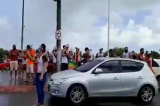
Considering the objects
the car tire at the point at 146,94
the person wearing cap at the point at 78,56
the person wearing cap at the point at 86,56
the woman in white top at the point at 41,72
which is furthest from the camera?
the person wearing cap at the point at 78,56

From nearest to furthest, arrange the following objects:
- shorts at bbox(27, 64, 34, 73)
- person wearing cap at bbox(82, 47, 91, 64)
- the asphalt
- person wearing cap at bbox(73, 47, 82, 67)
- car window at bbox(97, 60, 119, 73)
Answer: the asphalt, car window at bbox(97, 60, 119, 73), shorts at bbox(27, 64, 34, 73), person wearing cap at bbox(82, 47, 91, 64), person wearing cap at bbox(73, 47, 82, 67)

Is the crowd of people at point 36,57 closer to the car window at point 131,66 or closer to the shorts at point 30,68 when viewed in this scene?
the shorts at point 30,68

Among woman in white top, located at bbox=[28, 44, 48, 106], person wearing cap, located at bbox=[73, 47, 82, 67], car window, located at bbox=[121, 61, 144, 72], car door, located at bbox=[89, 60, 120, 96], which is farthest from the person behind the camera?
person wearing cap, located at bbox=[73, 47, 82, 67]

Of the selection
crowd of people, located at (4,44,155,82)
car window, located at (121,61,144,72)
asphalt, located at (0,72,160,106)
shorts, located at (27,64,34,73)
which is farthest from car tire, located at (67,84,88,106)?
shorts, located at (27,64,34,73)

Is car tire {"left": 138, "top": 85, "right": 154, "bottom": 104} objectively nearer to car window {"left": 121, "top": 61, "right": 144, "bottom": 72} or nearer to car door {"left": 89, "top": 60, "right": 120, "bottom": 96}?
car window {"left": 121, "top": 61, "right": 144, "bottom": 72}

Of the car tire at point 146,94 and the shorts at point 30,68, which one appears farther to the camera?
the shorts at point 30,68

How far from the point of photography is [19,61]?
1712 centimetres

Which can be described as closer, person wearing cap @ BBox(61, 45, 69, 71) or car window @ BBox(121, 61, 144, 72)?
car window @ BBox(121, 61, 144, 72)

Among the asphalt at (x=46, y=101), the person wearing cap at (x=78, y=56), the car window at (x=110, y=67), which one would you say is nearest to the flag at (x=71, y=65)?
the person wearing cap at (x=78, y=56)

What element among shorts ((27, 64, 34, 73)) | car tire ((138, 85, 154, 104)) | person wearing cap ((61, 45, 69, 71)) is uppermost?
person wearing cap ((61, 45, 69, 71))

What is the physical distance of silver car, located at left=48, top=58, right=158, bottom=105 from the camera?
10.3 meters

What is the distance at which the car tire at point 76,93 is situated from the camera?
10234 mm

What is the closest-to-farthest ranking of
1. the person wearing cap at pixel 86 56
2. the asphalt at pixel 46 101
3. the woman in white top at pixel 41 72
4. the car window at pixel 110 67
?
the woman in white top at pixel 41 72 → the asphalt at pixel 46 101 → the car window at pixel 110 67 → the person wearing cap at pixel 86 56

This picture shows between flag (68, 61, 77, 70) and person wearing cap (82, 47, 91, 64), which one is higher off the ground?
person wearing cap (82, 47, 91, 64)
